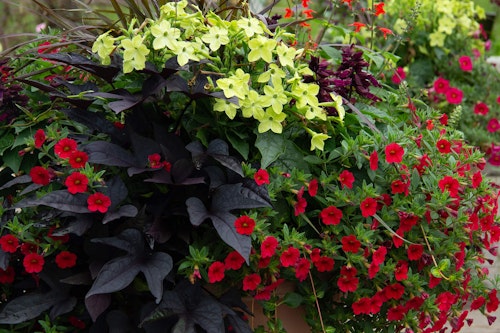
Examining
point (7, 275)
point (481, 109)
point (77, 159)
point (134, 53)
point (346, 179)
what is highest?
point (134, 53)

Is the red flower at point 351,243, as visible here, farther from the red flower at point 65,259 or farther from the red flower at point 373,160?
the red flower at point 65,259

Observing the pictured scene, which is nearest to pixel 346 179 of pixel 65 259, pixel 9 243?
pixel 65 259

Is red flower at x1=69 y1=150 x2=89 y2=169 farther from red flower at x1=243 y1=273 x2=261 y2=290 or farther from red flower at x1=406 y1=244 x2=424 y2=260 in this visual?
red flower at x1=406 y1=244 x2=424 y2=260

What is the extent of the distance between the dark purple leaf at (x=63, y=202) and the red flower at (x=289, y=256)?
45 centimetres

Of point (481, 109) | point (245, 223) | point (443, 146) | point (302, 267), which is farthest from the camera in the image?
point (481, 109)

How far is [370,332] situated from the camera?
1.95 meters

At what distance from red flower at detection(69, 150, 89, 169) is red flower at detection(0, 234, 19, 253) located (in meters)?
0.22

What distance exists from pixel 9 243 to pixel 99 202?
0.25 metres

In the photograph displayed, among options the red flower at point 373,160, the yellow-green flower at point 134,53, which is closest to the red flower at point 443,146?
the red flower at point 373,160

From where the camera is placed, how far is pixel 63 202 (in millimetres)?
1670

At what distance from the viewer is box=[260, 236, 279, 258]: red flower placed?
66.7 inches

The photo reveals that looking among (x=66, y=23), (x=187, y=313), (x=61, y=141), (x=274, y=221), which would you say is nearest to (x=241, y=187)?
(x=274, y=221)

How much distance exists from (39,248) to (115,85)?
1.59 ft

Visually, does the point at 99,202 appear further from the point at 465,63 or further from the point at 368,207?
the point at 465,63
